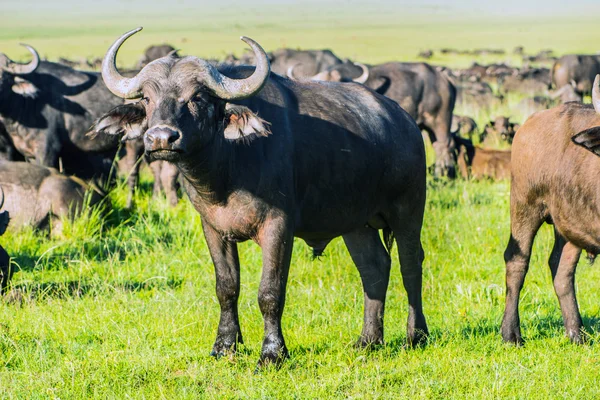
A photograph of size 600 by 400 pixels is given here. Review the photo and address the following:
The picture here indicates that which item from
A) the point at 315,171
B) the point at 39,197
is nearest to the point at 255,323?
the point at 315,171

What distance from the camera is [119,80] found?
17.0 feet

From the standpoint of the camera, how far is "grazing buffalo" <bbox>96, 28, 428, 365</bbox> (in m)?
5.00

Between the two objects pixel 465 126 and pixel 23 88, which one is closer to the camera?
pixel 23 88

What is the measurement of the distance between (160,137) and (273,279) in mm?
1180

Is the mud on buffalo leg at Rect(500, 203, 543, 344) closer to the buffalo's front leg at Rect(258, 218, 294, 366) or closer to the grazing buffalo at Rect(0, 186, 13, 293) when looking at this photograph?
the buffalo's front leg at Rect(258, 218, 294, 366)

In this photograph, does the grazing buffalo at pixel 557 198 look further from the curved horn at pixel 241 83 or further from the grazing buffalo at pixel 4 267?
the grazing buffalo at pixel 4 267

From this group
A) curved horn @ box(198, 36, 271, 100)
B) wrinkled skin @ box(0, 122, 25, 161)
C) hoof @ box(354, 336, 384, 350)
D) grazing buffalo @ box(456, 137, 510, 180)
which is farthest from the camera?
grazing buffalo @ box(456, 137, 510, 180)

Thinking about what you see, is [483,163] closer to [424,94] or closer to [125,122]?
[424,94]

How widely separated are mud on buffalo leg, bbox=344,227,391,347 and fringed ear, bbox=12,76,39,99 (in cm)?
625

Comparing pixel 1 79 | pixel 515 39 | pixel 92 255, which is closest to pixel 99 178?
pixel 1 79

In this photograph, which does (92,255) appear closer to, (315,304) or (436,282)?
(315,304)

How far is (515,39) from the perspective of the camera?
3922 inches

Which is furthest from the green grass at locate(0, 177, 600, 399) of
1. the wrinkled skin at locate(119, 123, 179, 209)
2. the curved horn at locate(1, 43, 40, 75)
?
the curved horn at locate(1, 43, 40, 75)

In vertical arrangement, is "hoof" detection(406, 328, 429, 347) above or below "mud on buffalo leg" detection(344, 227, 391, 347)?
below
